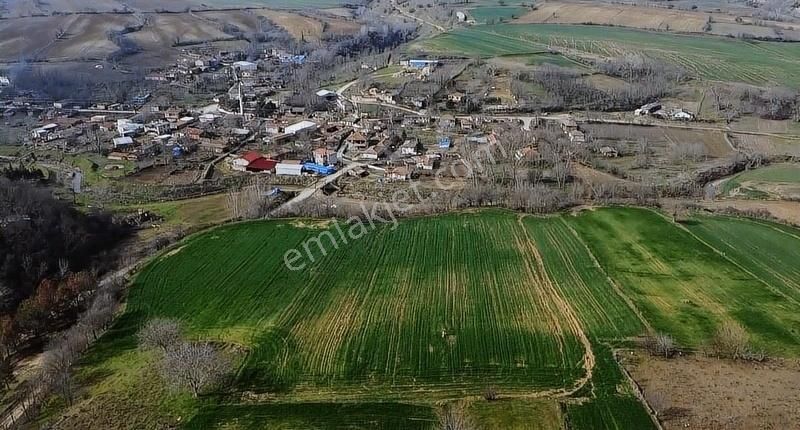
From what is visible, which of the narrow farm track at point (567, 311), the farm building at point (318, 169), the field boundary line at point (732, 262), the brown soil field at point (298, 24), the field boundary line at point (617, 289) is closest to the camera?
the narrow farm track at point (567, 311)

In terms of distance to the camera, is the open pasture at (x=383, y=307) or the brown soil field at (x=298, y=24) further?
the brown soil field at (x=298, y=24)

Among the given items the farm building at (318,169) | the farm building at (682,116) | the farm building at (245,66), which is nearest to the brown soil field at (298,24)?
the farm building at (245,66)

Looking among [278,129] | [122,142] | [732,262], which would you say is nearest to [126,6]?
[122,142]

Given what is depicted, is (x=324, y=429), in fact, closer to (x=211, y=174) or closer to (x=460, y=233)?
(x=460, y=233)

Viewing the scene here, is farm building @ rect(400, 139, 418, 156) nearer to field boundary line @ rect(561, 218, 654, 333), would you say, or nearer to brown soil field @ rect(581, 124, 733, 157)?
brown soil field @ rect(581, 124, 733, 157)

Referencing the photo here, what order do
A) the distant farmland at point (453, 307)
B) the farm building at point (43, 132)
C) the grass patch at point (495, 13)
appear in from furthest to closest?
1. the grass patch at point (495, 13)
2. the farm building at point (43, 132)
3. the distant farmland at point (453, 307)

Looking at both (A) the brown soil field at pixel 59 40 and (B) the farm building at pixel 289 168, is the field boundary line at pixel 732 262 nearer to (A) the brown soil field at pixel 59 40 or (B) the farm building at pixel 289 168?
(B) the farm building at pixel 289 168
